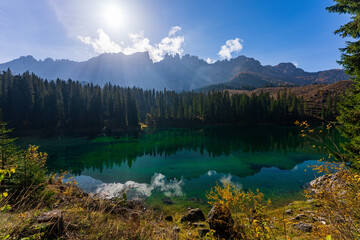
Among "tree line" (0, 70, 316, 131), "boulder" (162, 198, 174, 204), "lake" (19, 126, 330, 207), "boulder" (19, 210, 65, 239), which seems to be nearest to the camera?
"boulder" (19, 210, 65, 239)

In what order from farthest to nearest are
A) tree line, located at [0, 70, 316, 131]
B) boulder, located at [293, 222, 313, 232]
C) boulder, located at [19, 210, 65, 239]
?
tree line, located at [0, 70, 316, 131] → boulder, located at [293, 222, 313, 232] → boulder, located at [19, 210, 65, 239]

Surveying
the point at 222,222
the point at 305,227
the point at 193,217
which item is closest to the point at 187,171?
the point at 193,217

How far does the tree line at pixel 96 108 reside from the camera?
222 ft

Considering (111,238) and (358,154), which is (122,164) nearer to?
(111,238)

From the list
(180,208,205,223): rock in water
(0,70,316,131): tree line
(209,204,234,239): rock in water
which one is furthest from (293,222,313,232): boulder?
(0,70,316,131): tree line

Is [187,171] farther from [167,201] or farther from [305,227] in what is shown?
[305,227]

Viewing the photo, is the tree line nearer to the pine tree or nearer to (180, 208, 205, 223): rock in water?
(180, 208, 205, 223): rock in water

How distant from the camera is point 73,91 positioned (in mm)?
82312

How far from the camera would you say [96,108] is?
265 feet

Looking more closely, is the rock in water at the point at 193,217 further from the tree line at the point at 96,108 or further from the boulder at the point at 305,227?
the tree line at the point at 96,108

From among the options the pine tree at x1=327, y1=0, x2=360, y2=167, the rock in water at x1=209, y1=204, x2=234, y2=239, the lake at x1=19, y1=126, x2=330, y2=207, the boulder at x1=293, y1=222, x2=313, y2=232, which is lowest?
the lake at x1=19, y1=126, x2=330, y2=207

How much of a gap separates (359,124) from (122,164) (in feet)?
104

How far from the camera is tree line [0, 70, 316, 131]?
67.6 m

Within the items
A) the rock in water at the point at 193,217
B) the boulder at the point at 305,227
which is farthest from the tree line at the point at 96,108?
the boulder at the point at 305,227
